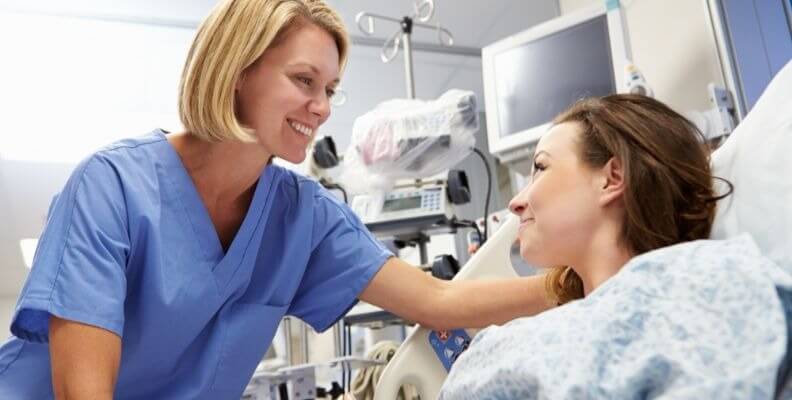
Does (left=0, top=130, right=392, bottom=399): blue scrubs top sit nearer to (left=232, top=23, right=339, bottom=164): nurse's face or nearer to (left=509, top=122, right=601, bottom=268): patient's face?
(left=232, top=23, right=339, bottom=164): nurse's face

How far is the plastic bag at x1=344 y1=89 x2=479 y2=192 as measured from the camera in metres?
2.07

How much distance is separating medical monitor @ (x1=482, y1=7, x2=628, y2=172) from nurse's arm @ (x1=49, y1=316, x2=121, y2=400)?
5.38 ft

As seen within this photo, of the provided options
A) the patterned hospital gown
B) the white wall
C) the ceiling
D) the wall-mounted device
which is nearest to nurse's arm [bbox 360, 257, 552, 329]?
the patterned hospital gown

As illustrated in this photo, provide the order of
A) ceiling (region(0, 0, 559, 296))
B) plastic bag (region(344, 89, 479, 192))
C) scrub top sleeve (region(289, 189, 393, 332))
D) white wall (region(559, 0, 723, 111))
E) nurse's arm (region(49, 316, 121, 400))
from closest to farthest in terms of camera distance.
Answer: nurse's arm (region(49, 316, 121, 400))
scrub top sleeve (region(289, 189, 393, 332))
plastic bag (region(344, 89, 479, 192))
white wall (region(559, 0, 723, 111))
ceiling (region(0, 0, 559, 296))

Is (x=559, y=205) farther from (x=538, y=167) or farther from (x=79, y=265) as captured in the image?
(x=79, y=265)

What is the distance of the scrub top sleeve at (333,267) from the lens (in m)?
1.39

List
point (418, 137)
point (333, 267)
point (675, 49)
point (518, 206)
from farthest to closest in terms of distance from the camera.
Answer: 1. point (675, 49)
2. point (418, 137)
3. point (333, 267)
4. point (518, 206)

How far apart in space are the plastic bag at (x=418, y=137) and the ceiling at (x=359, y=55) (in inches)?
56.2

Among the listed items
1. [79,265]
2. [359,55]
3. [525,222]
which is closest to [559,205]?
[525,222]

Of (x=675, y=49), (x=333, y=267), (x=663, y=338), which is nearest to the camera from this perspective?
(x=663, y=338)

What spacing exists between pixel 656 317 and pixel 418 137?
1.45 m

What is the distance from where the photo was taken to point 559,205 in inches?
42.0

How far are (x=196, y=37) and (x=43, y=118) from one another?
2891 millimetres

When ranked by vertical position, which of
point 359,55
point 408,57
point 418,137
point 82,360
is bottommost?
point 82,360
